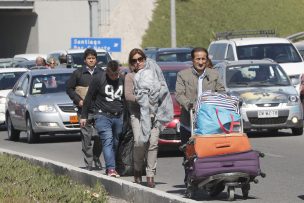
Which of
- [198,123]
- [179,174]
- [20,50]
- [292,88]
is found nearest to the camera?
[198,123]

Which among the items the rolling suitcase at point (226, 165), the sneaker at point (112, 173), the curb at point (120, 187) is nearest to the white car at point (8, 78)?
the curb at point (120, 187)

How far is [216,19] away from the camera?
66.4 meters

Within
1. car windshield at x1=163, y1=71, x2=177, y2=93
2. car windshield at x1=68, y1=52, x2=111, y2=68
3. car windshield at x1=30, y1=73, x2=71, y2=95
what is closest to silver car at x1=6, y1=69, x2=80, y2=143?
car windshield at x1=30, y1=73, x2=71, y2=95

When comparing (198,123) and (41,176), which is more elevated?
(198,123)

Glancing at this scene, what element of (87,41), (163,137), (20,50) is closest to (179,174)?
(163,137)

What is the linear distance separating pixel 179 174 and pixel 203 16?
51811mm

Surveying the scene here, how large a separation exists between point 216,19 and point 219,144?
54.6 metres

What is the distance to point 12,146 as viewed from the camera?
2338 cm

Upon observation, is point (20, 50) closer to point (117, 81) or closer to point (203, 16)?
point (203, 16)

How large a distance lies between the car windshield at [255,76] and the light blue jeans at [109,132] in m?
8.30

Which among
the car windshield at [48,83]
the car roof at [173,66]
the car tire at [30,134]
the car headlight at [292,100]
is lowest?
the car tire at [30,134]

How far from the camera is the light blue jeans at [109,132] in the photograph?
14625 mm

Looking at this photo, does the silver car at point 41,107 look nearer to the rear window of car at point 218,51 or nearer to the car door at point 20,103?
the car door at point 20,103

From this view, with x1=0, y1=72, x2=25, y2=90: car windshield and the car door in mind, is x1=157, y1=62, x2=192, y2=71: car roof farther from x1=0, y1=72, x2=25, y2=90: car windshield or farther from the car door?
x1=0, y1=72, x2=25, y2=90: car windshield
